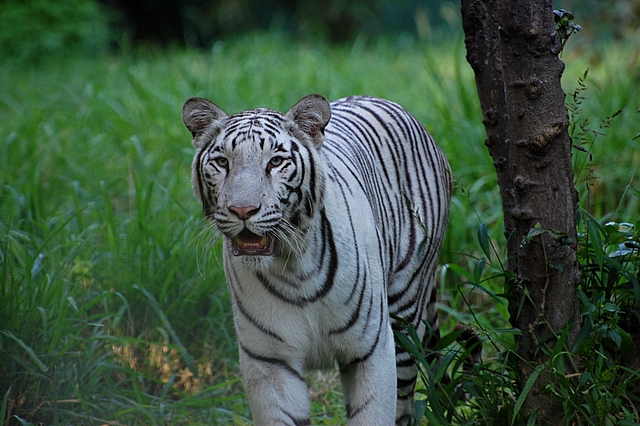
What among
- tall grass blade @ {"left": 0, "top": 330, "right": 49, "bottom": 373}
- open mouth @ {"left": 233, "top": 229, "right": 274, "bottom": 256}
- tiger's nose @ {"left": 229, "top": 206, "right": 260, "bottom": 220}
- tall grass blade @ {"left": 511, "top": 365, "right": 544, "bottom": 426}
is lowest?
tall grass blade @ {"left": 0, "top": 330, "right": 49, "bottom": 373}

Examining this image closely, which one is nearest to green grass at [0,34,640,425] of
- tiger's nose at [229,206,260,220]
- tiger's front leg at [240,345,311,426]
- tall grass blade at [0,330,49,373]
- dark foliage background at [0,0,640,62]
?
tall grass blade at [0,330,49,373]

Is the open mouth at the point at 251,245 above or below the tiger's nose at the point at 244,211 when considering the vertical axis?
below

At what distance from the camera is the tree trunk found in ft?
8.57

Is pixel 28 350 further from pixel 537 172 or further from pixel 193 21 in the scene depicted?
pixel 193 21

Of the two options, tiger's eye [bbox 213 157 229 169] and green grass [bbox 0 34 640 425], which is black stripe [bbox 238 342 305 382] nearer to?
green grass [bbox 0 34 640 425]

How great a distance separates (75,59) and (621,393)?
872 cm

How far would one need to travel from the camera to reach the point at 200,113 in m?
2.58

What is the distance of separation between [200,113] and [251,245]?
507 millimetres

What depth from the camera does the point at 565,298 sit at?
2.64 m

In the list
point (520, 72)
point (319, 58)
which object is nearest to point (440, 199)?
point (520, 72)

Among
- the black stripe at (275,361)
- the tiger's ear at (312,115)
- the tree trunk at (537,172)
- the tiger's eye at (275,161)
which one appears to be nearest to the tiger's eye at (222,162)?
the tiger's eye at (275,161)

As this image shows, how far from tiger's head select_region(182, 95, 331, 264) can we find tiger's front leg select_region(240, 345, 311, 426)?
38 cm

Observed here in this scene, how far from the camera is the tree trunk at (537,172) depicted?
2.61 metres

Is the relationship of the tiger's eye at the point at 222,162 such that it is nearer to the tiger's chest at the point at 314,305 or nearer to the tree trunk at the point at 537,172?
the tiger's chest at the point at 314,305
